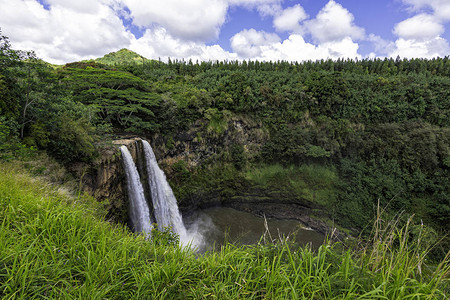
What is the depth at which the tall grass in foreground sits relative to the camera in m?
1.50

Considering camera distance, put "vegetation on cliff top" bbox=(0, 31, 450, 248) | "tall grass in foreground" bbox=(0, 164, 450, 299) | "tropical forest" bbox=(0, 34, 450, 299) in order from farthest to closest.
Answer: "vegetation on cliff top" bbox=(0, 31, 450, 248) → "tropical forest" bbox=(0, 34, 450, 299) → "tall grass in foreground" bbox=(0, 164, 450, 299)

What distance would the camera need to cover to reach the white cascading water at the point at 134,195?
8953 millimetres

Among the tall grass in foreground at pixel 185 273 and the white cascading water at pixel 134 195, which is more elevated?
the tall grass in foreground at pixel 185 273

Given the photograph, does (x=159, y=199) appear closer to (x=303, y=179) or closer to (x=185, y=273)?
(x=185, y=273)

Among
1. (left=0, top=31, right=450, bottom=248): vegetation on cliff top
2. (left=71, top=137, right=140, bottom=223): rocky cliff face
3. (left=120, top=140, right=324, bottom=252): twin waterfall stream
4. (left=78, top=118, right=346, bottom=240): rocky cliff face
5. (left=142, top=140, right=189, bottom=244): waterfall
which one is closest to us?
(left=71, top=137, right=140, bottom=223): rocky cliff face

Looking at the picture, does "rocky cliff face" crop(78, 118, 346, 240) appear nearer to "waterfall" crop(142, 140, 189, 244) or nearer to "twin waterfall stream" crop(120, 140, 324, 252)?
"twin waterfall stream" crop(120, 140, 324, 252)

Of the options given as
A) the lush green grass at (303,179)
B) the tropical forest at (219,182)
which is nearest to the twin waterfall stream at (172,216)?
the tropical forest at (219,182)

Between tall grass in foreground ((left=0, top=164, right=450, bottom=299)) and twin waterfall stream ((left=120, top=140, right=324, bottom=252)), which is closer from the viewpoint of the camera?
tall grass in foreground ((left=0, top=164, right=450, bottom=299))

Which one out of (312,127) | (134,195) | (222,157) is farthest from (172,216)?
(312,127)

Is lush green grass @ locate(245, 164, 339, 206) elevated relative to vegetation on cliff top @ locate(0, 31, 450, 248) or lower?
lower

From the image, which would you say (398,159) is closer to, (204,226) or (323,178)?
(323,178)

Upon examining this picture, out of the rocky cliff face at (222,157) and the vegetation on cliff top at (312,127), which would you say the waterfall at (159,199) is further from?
the rocky cliff face at (222,157)

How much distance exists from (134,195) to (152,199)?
1.20 m

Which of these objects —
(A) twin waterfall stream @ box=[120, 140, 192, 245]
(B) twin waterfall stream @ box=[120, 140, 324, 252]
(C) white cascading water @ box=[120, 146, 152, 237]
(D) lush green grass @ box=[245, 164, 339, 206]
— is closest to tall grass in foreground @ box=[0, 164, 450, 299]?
(B) twin waterfall stream @ box=[120, 140, 324, 252]
